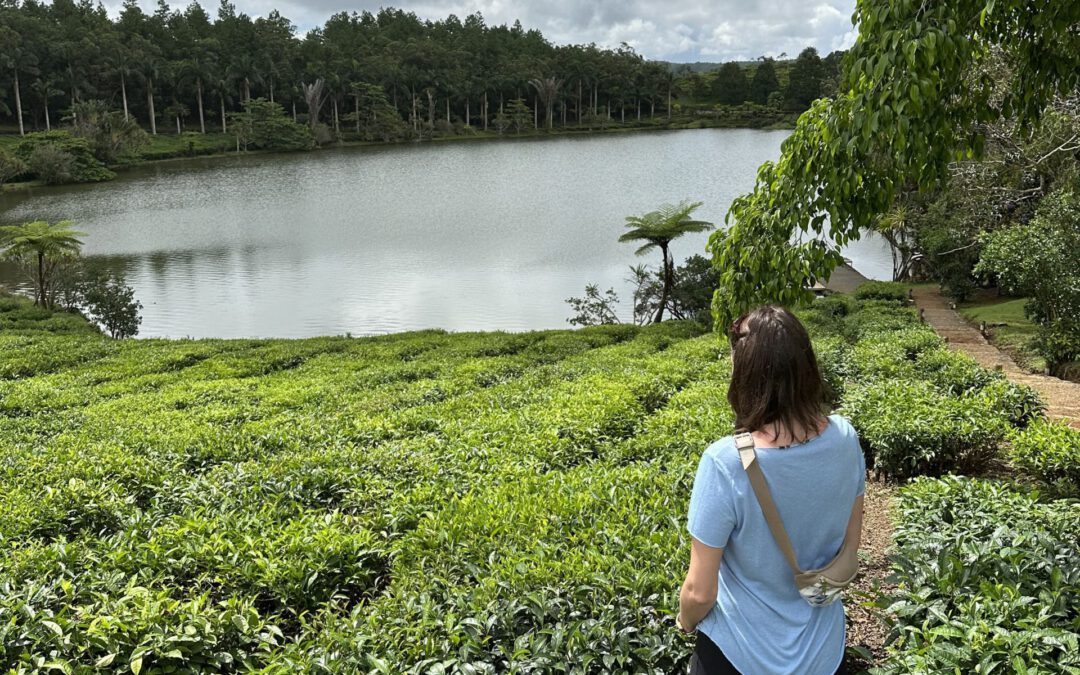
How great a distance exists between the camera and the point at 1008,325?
13961 millimetres

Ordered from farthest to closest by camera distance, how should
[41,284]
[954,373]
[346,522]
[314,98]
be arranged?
[314,98] → [41,284] → [954,373] → [346,522]

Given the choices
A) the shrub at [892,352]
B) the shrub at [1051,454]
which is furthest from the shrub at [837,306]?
the shrub at [1051,454]

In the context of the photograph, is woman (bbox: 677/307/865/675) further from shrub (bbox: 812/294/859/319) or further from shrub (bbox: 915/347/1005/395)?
shrub (bbox: 812/294/859/319)

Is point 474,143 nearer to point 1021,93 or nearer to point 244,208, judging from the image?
point 244,208

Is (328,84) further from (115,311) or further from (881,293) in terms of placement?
(881,293)

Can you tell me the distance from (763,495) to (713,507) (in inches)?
5.3

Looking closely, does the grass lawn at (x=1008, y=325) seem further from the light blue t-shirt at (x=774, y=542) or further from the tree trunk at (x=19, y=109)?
the tree trunk at (x=19, y=109)

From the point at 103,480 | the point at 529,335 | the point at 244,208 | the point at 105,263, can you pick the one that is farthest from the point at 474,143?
the point at 103,480

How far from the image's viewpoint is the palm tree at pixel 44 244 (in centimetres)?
1727

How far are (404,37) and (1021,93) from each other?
111m

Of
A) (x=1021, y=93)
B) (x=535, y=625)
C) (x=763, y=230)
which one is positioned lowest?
(x=535, y=625)

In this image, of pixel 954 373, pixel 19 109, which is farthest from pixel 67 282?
pixel 19 109

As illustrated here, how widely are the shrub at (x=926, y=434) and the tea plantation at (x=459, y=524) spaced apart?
0.02 metres

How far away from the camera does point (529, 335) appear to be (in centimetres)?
1364
